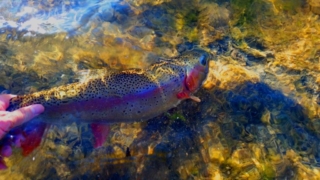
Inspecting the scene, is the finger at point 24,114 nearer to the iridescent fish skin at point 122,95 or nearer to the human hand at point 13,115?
the human hand at point 13,115

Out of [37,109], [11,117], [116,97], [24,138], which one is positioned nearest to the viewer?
[11,117]

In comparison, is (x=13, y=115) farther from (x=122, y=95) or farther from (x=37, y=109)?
(x=122, y=95)

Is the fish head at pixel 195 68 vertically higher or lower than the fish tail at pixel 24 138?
higher

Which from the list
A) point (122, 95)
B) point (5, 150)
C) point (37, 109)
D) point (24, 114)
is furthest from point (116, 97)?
point (5, 150)

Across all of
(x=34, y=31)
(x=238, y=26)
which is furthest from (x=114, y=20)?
(x=238, y=26)

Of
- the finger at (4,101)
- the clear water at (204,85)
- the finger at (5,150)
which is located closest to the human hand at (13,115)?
the finger at (4,101)

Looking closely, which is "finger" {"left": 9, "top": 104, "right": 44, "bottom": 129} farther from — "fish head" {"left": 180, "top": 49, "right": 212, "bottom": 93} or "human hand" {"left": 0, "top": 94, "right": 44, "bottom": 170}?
"fish head" {"left": 180, "top": 49, "right": 212, "bottom": 93}

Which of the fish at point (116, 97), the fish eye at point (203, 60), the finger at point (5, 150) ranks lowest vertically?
the finger at point (5, 150)

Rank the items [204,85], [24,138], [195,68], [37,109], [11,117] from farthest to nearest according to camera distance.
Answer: [204,85] < [195,68] < [24,138] < [37,109] < [11,117]
